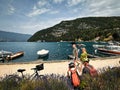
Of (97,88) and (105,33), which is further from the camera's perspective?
(105,33)

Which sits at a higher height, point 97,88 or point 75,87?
point 97,88

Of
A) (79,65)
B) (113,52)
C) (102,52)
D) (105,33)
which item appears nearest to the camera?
(79,65)

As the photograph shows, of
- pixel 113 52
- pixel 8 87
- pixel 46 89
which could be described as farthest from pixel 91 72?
pixel 113 52

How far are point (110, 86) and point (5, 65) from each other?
11773 mm

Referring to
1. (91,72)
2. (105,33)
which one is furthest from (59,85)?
(105,33)

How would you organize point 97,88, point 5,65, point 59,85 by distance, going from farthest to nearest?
1. point 5,65
2. point 59,85
3. point 97,88

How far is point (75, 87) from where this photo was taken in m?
6.77

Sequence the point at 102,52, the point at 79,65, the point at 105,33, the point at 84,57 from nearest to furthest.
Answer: the point at 84,57
the point at 79,65
the point at 102,52
the point at 105,33

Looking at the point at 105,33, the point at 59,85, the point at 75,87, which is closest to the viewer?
the point at 59,85

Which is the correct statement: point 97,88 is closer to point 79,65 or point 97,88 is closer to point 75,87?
point 75,87

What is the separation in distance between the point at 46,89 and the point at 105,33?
7613 inches

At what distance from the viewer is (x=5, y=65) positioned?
1532 cm

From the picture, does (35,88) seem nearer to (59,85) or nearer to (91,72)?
(59,85)

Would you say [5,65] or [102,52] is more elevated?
[5,65]
